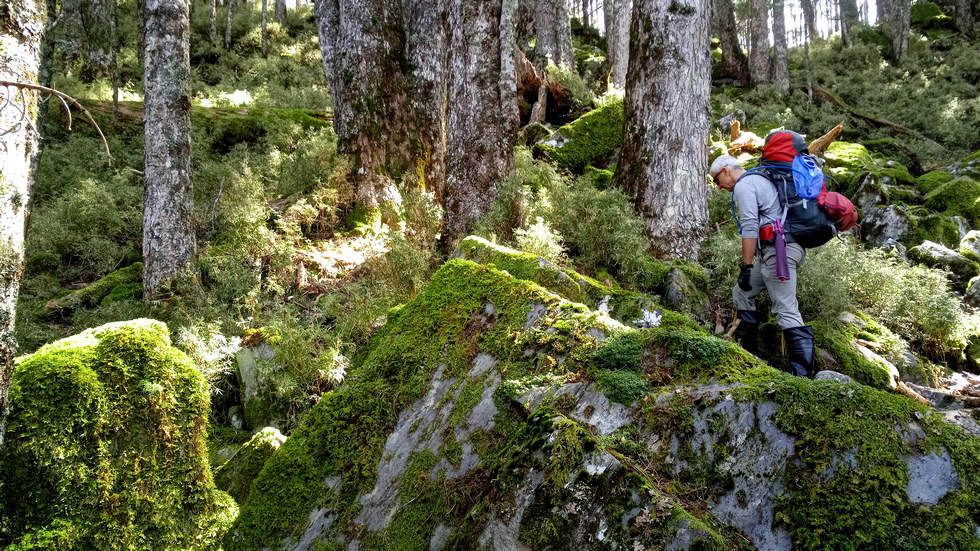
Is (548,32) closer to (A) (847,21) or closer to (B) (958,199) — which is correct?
(B) (958,199)

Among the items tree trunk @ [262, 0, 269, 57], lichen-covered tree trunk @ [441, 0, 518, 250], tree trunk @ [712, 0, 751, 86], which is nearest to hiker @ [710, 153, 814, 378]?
lichen-covered tree trunk @ [441, 0, 518, 250]

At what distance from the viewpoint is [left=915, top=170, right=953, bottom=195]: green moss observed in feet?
33.0

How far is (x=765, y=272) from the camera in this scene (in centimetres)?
463

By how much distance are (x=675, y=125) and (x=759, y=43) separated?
1631 centimetres

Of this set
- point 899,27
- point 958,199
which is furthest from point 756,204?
point 899,27

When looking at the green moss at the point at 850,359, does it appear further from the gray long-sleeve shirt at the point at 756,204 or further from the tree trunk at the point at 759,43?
the tree trunk at the point at 759,43

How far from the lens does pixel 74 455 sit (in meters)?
2.72

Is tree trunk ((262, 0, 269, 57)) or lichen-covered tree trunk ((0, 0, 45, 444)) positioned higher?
tree trunk ((262, 0, 269, 57))

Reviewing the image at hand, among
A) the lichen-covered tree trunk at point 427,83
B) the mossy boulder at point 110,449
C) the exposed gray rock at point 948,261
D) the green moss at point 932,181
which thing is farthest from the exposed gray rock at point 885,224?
the mossy boulder at point 110,449

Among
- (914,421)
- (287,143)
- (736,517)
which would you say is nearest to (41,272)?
(287,143)

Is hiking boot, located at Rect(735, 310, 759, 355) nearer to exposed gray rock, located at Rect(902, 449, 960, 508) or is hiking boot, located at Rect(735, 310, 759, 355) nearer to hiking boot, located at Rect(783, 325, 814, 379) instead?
hiking boot, located at Rect(783, 325, 814, 379)

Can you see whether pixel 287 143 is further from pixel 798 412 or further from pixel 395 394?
pixel 798 412

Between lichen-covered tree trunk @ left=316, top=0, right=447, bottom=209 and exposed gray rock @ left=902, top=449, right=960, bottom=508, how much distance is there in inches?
296

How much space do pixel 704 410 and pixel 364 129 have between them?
7.75 metres
